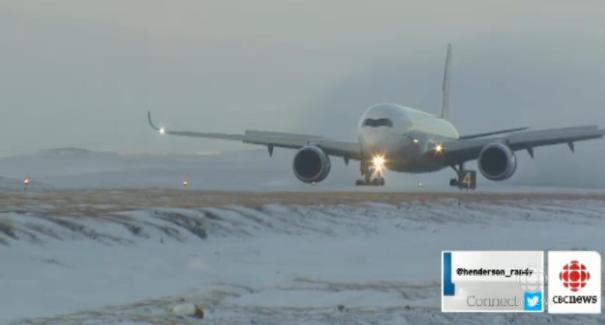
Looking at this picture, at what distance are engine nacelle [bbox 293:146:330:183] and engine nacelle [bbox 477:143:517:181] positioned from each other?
8.15 m

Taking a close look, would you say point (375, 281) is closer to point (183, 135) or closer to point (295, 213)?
point (295, 213)

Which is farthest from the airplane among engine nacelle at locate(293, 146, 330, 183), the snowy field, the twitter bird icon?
the twitter bird icon

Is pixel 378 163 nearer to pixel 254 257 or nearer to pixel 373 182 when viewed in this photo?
pixel 373 182

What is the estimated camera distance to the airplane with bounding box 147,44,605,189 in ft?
165

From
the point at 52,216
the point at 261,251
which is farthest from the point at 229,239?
the point at 52,216

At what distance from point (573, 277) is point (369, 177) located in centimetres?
4130

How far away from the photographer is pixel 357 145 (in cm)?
5572

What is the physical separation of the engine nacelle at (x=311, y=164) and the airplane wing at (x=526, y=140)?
7385mm

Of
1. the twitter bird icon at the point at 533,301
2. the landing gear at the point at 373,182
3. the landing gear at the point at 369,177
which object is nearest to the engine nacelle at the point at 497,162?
the landing gear at the point at 369,177

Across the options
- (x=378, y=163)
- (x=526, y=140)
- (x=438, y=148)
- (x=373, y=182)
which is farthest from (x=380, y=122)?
(x=526, y=140)

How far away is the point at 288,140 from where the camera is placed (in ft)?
190

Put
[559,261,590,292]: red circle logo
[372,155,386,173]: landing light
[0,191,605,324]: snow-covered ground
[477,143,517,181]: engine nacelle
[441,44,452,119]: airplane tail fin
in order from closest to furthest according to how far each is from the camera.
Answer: [559,261,590,292]: red circle logo, [0,191,605,324]: snow-covered ground, [477,143,517,181]: engine nacelle, [372,155,386,173]: landing light, [441,44,452,119]: airplane tail fin

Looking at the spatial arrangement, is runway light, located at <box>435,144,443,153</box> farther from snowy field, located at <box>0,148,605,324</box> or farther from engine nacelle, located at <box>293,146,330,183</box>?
snowy field, located at <box>0,148,605,324</box>

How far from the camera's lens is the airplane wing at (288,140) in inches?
2188
